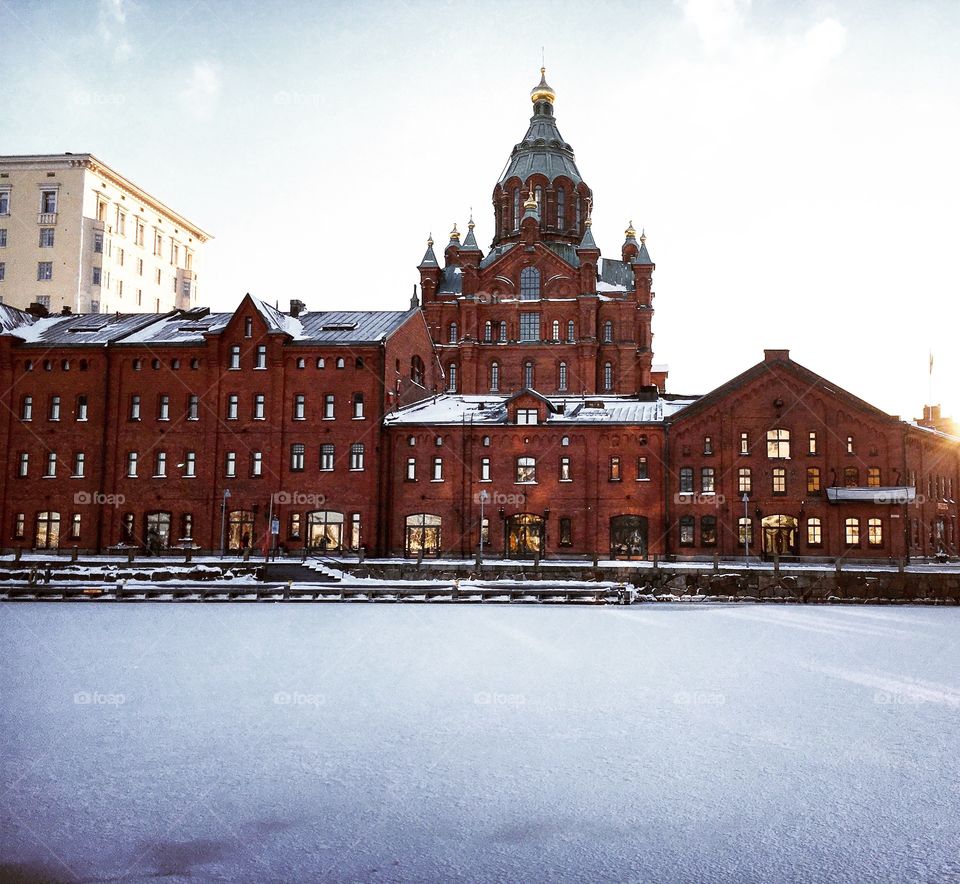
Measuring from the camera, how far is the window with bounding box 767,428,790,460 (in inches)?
1975

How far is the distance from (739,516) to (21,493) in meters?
43.0

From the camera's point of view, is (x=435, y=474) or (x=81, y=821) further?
(x=435, y=474)

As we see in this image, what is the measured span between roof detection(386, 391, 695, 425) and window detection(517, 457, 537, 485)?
8.08 feet

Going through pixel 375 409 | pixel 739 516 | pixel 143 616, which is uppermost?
pixel 375 409

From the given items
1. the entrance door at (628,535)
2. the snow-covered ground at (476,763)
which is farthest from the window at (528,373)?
the snow-covered ground at (476,763)

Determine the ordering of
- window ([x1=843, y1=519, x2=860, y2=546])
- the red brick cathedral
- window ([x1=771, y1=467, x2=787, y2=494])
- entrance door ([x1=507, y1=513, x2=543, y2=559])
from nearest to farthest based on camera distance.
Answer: window ([x1=843, y1=519, x2=860, y2=546]) < the red brick cathedral < window ([x1=771, y1=467, x2=787, y2=494]) < entrance door ([x1=507, y1=513, x2=543, y2=559])

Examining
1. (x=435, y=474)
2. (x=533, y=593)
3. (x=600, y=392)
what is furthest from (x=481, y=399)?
(x=533, y=593)

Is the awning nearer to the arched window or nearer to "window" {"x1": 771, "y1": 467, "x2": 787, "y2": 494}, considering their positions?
"window" {"x1": 771, "y1": 467, "x2": 787, "y2": 494}

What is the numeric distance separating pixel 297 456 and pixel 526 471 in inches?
540

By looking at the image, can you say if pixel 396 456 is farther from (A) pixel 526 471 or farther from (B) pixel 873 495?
(B) pixel 873 495

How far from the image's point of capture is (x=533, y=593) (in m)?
37.7

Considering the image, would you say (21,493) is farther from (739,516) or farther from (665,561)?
(739,516)

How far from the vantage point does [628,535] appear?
167 ft

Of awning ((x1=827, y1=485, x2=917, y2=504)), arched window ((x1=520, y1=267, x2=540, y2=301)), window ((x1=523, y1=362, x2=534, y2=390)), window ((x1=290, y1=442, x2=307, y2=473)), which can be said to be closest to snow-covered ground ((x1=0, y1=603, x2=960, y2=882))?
awning ((x1=827, y1=485, x2=917, y2=504))
